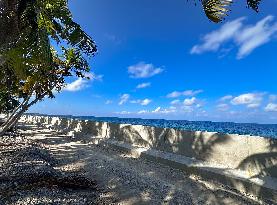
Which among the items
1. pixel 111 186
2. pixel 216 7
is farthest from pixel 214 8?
pixel 111 186

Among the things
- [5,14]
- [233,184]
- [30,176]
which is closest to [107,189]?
[30,176]

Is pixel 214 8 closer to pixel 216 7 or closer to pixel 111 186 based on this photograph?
pixel 216 7

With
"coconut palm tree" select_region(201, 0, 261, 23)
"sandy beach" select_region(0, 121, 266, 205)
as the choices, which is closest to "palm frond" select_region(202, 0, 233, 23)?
"coconut palm tree" select_region(201, 0, 261, 23)

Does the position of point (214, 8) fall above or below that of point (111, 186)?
above

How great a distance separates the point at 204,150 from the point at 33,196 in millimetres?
6154

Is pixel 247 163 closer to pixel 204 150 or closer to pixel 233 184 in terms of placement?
pixel 233 184

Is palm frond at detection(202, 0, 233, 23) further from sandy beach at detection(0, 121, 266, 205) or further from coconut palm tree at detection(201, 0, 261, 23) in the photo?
sandy beach at detection(0, 121, 266, 205)

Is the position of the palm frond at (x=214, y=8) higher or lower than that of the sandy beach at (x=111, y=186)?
higher

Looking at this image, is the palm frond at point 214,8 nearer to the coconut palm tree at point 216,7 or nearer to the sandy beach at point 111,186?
the coconut palm tree at point 216,7

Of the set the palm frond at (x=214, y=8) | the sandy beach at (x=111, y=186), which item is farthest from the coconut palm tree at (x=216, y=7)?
the sandy beach at (x=111, y=186)

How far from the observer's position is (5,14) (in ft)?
24.7

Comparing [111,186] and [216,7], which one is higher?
[216,7]

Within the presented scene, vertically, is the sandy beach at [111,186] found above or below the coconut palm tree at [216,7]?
below

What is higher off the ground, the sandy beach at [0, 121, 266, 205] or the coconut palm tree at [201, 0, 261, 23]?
the coconut palm tree at [201, 0, 261, 23]
